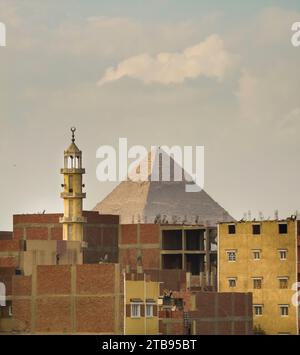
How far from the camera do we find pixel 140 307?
6431 cm

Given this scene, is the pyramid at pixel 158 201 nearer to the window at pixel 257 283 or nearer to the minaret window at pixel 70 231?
the minaret window at pixel 70 231

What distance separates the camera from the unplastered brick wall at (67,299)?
2569 inches

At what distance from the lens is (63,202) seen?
8188cm

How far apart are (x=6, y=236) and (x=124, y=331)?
2585 cm

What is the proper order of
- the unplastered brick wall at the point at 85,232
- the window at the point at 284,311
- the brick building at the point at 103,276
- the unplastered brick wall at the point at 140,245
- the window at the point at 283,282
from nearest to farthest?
1. the brick building at the point at 103,276
2. the window at the point at 284,311
3. the window at the point at 283,282
4. the unplastered brick wall at the point at 85,232
5. the unplastered brick wall at the point at 140,245

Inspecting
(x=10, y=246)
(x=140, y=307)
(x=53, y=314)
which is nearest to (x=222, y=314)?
(x=140, y=307)

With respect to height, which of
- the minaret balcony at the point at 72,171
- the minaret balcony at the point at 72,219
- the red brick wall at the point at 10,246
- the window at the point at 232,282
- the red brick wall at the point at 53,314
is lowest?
the red brick wall at the point at 53,314

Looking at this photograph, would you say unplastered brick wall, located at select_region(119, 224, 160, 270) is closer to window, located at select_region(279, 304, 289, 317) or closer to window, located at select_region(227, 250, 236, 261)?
window, located at select_region(227, 250, 236, 261)

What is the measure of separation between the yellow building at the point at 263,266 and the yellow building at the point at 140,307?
1120cm

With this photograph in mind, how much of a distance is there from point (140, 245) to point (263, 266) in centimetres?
1197

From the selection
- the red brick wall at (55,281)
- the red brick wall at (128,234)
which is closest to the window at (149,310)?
the red brick wall at (55,281)

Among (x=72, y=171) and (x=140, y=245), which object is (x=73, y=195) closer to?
(x=72, y=171)
